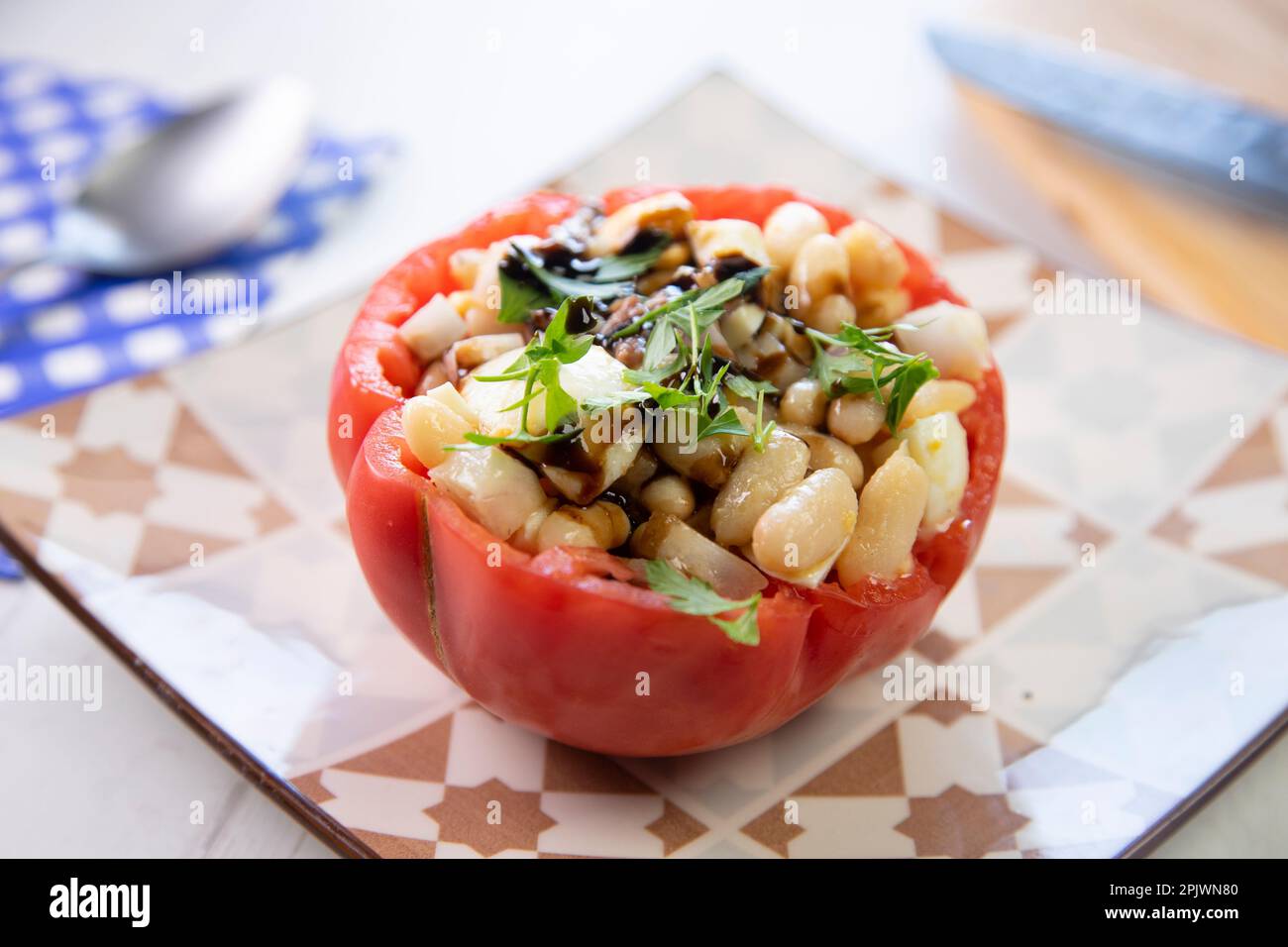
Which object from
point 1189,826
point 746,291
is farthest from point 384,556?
point 1189,826

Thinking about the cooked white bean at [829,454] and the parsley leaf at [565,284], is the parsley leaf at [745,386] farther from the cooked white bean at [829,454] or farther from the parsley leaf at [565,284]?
the parsley leaf at [565,284]

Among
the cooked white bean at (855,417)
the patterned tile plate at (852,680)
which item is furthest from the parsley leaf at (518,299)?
the patterned tile plate at (852,680)

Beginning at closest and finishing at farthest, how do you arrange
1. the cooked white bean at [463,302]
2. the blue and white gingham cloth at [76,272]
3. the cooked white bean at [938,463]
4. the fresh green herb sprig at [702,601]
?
the fresh green herb sprig at [702,601], the cooked white bean at [938,463], the cooked white bean at [463,302], the blue and white gingham cloth at [76,272]

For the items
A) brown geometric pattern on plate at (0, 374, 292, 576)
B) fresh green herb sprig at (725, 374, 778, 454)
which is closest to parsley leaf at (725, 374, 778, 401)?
fresh green herb sprig at (725, 374, 778, 454)

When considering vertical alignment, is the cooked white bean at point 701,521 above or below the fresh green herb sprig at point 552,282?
below

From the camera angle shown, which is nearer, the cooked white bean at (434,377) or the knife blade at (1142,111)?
the cooked white bean at (434,377)

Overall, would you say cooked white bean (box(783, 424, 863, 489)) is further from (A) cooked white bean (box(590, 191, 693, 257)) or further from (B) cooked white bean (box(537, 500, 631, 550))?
(A) cooked white bean (box(590, 191, 693, 257))
